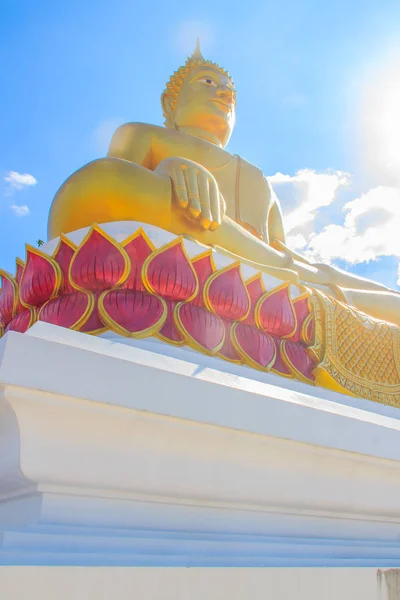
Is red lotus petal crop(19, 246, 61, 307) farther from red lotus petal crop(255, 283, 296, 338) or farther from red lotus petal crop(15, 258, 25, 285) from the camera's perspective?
red lotus petal crop(255, 283, 296, 338)

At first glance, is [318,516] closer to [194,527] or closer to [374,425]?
[374,425]

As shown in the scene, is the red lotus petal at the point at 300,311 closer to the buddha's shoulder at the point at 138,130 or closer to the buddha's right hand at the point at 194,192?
the buddha's right hand at the point at 194,192

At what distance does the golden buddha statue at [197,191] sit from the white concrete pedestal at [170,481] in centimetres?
129

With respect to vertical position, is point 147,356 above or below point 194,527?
above

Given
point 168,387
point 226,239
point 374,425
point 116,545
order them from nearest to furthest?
point 116,545, point 168,387, point 374,425, point 226,239

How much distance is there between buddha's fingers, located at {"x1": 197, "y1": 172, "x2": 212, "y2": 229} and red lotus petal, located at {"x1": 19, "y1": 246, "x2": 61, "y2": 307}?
840mm

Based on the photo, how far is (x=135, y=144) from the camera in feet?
12.7

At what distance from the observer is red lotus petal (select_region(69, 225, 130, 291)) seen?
2275mm

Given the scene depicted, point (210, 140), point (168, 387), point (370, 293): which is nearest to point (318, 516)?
point (168, 387)

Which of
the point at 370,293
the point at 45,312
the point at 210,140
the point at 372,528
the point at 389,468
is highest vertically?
the point at 210,140

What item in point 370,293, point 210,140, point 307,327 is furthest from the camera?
point 210,140

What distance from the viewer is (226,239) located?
10.6 feet

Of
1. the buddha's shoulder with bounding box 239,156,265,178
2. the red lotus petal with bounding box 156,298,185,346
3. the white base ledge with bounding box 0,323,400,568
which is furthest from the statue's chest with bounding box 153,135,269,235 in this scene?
the white base ledge with bounding box 0,323,400,568

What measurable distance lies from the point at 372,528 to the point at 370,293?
74.2 inches
